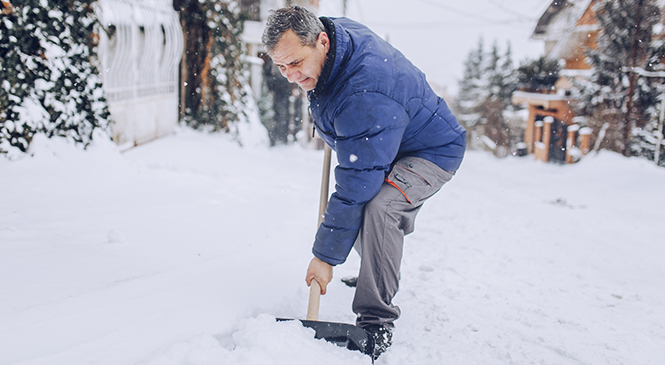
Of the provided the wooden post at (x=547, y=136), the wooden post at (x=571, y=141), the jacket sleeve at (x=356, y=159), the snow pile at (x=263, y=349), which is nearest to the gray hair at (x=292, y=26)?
the jacket sleeve at (x=356, y=159)

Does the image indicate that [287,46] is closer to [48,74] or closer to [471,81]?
[48,74]

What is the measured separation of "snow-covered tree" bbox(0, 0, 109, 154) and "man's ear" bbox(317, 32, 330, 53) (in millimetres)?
2967

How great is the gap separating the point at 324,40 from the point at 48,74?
3.25m

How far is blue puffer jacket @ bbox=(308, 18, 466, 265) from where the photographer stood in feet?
5.37

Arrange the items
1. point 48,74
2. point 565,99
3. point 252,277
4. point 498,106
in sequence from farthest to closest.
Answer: point 498,106
point 565,99
point 48,74
point 252,277

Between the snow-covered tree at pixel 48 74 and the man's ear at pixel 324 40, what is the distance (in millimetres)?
2967

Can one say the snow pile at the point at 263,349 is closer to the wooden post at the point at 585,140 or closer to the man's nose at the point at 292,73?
the man's nose at the point at 292,73

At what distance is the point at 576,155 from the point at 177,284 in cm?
1335

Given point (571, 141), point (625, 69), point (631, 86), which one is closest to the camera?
point (631, 86)

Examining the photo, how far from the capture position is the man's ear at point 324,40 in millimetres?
1718

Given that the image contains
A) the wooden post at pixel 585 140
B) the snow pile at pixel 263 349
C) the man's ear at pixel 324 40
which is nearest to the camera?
the snow pile at pixel 263 349

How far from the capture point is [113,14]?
209 inches

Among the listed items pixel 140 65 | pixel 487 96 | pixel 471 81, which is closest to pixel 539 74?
pixel 140 65

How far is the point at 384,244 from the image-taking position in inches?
69.7
